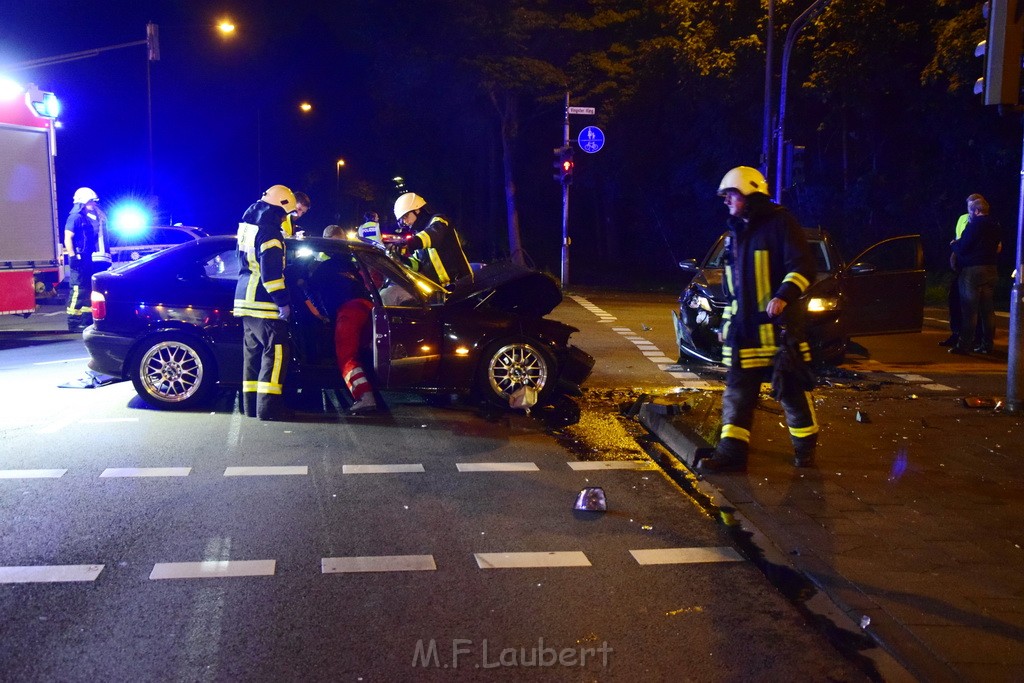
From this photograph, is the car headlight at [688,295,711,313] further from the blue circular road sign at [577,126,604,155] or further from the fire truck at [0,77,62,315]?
the blue circular road sign at [577,126,604,155]

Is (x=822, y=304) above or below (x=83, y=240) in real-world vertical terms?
below

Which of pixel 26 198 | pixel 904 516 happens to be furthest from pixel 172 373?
pixel 26 198

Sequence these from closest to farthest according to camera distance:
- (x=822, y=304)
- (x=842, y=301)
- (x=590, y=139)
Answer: (x=822, y=304)
(x=842, y=301)
(x=590, y=139)

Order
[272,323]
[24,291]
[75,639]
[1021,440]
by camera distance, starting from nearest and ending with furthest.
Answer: [75,639]
[1021,440]
[272,323]
[24,291]

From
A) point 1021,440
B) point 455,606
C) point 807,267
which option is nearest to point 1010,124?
point 1021,440

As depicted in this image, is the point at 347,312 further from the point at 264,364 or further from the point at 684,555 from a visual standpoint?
the point at 684,555

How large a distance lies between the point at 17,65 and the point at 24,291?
8288 mm

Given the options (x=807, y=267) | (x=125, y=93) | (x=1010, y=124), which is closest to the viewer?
(x=807, y=267)

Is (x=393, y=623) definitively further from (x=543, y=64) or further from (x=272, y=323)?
(x=543, y=64)

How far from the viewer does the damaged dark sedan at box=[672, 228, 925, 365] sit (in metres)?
11.9

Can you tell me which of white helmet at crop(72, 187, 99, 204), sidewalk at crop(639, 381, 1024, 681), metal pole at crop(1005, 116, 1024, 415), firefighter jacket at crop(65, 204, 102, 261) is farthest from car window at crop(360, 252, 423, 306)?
white helmet at crop(72, 187, 99, 204)

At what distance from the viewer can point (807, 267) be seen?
677 cm

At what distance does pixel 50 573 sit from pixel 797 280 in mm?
4565

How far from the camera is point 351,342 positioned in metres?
9.04
